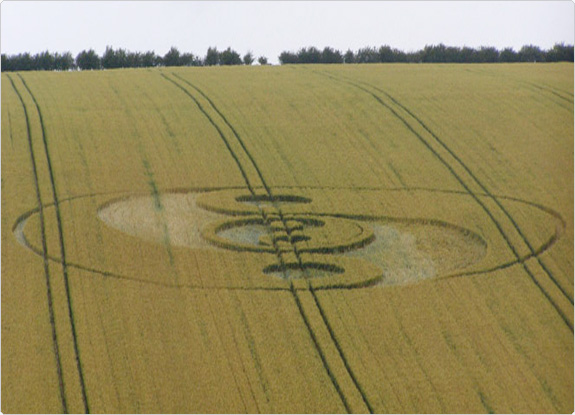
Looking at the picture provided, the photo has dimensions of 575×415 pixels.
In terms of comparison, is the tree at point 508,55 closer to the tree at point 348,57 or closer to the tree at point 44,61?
the tree at point 348,57

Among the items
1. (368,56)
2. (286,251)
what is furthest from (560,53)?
(286,251)

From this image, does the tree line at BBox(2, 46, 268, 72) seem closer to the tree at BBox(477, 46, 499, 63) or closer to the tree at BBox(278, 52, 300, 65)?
the tree at BBox(278, 52, 300, 65)

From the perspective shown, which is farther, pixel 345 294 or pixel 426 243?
pixel 426 243

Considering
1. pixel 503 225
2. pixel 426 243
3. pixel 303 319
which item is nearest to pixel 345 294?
pixel 303 319

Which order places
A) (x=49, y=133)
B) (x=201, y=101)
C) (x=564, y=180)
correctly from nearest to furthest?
(x=564, y=180), (x=49, y=133), (x=201, y=101)

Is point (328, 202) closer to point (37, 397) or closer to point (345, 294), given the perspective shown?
point (345, 294)

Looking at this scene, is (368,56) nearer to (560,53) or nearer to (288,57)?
(288,57)
